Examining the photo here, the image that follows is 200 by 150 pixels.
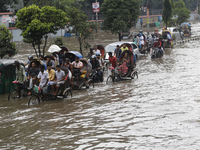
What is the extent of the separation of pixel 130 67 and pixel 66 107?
656 centimetres

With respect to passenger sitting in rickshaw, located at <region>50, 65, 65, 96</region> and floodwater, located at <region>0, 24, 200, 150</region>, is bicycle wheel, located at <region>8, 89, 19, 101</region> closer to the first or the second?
floodwater, located at <region>0, 24, 200, 150</region>

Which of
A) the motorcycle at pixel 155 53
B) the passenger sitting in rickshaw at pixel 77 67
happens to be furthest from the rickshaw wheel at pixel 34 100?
the motorcycle at pixel 155 53

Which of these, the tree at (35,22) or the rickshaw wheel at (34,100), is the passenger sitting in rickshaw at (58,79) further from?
the tree at (35,22)

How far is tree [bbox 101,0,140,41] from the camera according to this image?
2883cm

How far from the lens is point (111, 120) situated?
8.84m

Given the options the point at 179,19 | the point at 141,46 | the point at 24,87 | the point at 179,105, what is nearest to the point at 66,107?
the point at 24,87

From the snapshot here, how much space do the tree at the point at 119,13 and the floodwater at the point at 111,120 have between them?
1503 centimetres

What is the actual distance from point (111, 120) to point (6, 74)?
733cm

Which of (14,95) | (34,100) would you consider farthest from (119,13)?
(34,100)

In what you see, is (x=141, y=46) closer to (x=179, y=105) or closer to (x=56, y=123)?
(x=179, y=105)

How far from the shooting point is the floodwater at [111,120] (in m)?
7.07

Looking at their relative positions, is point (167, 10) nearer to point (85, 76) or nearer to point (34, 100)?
point (85, 76)

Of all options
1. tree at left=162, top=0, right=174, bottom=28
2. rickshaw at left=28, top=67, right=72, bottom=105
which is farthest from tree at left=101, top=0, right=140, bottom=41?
rickshaw at left=28, top=67, right=72, bottom=105

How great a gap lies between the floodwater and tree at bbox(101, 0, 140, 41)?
15.0m
